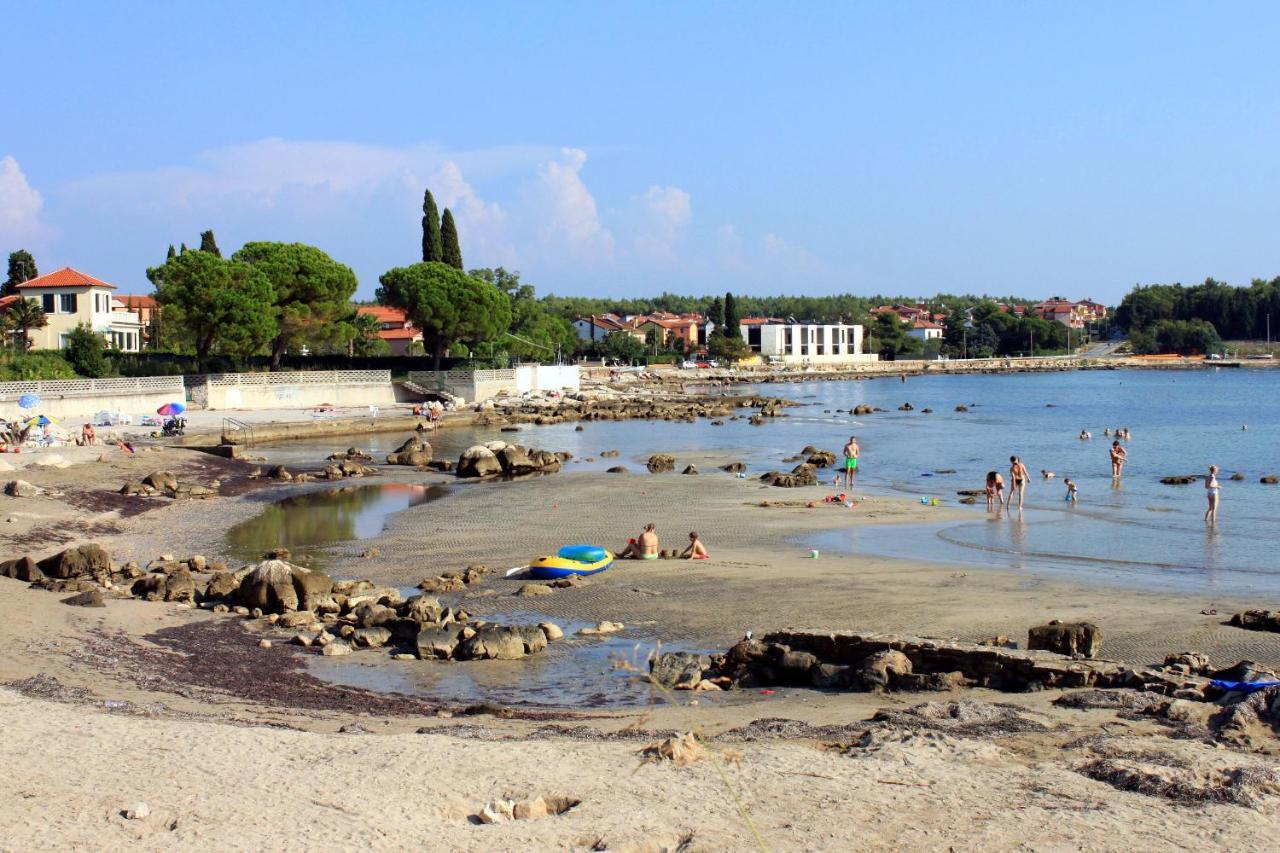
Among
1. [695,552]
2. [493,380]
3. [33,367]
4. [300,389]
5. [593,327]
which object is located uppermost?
[593,327]

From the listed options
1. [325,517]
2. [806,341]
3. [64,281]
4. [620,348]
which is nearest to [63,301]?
[64,281]

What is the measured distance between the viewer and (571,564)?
2188 centimetres

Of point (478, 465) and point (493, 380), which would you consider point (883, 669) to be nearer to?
point (478, 465)

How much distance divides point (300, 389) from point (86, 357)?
1122 centimetres

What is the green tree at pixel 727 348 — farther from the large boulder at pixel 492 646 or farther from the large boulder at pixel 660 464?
the large boulder at pixel 492 646

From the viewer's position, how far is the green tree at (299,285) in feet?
219

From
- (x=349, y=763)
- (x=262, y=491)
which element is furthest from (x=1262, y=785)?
(x=262, y=491)

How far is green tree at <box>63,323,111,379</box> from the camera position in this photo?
58719mm

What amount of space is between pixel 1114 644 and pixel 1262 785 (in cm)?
645

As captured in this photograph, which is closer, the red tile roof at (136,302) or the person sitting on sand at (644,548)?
the person sitting on sand at (644,548)

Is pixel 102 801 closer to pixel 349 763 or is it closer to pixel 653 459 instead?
pixel 349 763

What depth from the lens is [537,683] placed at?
50.3 ft

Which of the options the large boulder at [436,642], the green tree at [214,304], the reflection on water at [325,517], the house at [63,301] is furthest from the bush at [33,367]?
the large boulder at [436,642]

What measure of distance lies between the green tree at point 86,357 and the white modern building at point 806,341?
11453cm
